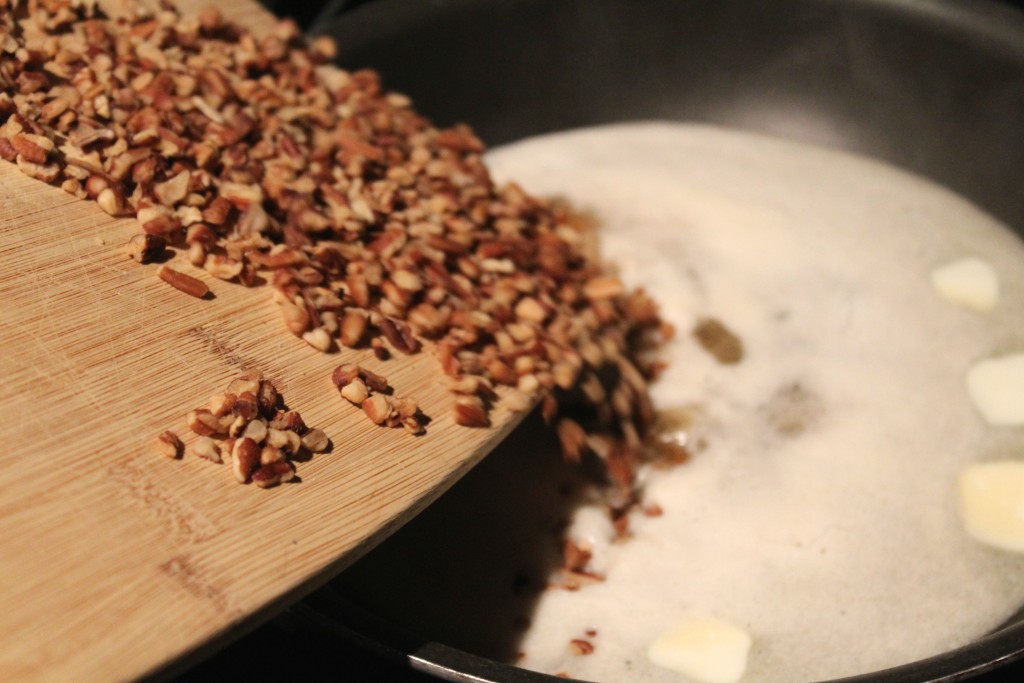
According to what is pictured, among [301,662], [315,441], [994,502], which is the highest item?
[315,441]

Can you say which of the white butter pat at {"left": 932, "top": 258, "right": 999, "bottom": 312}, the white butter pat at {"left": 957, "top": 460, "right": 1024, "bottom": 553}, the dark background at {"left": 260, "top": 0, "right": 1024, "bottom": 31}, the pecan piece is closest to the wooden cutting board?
the pecan piece

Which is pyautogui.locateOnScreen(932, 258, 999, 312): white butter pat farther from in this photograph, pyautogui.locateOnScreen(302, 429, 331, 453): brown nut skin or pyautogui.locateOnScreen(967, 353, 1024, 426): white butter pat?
pyautogui.locateOnScreen(302, 429, 331, 453): brown nut skin

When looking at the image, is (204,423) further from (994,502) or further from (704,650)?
(994,502)

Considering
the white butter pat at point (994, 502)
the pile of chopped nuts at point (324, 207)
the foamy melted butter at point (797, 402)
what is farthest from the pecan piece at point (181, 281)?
the white butter pat at point (994, 502)

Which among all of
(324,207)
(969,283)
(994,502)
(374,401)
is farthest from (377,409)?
(969,283)

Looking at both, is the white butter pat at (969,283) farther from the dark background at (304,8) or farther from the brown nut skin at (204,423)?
the brown nut skin at (204,423)

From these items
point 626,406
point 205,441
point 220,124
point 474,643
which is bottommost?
point 474,643

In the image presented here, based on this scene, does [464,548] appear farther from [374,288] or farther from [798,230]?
[798,230]

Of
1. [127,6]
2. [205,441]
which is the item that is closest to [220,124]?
[127,6]
